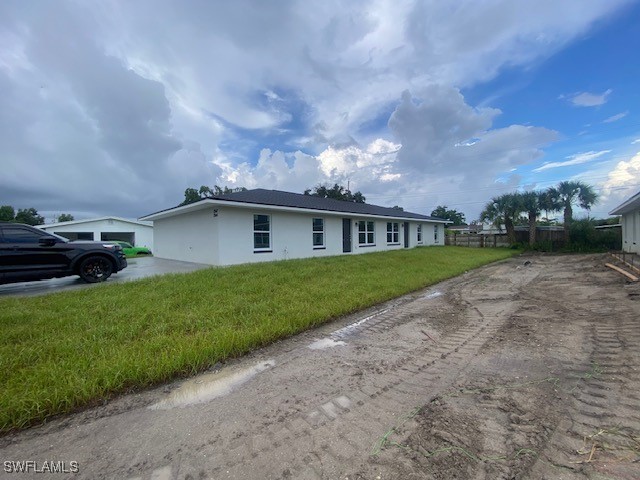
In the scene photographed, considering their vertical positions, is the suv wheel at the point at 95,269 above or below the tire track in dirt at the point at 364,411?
above

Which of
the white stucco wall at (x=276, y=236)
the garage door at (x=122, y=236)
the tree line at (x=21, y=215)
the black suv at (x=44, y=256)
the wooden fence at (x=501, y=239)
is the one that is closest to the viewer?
the black suv at (x=44, y=256)

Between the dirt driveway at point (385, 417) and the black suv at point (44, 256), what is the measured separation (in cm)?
637

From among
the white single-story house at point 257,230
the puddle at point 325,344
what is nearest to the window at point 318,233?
the white single-story house at point 257,230

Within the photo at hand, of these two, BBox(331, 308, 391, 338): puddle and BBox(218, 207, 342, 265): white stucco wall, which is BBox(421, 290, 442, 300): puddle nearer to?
BBox(331, 308, 391, 338): puddle

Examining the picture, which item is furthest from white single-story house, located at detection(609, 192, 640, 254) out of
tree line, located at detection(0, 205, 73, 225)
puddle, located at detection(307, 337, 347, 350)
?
tree line, located at detection(0, 205, 73, 225)

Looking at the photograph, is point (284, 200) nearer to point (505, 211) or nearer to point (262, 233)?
point (262, 233)

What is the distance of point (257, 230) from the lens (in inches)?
505

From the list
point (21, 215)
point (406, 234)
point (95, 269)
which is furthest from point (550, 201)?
point (21, 215)

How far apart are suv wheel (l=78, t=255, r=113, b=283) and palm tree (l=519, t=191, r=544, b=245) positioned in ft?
88.4

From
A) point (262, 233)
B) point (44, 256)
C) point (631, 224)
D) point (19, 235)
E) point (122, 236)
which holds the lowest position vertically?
point (44, 256)

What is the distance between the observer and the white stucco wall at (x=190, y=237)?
12.1 meters

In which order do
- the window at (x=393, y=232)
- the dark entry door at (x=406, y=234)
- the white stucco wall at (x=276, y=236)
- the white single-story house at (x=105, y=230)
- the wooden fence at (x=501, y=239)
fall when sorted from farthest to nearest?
1. the white single-story house at (x=105, y=230)
2. the wooden fence at (x=501, y=239)
3. the dark entry door at (x=406, y=234)
4. the window at (x=393, y=232)
5. the white stucco wall at (x=276, y=236)

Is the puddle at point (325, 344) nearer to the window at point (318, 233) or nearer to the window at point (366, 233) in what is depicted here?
the window at point (318, 233)

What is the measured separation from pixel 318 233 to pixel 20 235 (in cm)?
1104
